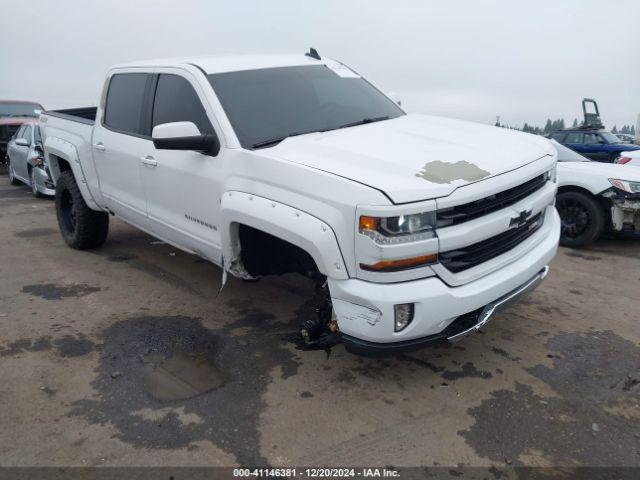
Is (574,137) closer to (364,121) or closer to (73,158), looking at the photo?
(364,121)

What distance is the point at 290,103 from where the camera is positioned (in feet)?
12.9

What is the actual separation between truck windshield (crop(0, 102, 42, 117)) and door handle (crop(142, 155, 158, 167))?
516 inches

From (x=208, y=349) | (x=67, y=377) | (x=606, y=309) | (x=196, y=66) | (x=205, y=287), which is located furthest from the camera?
(x=205, y=287)

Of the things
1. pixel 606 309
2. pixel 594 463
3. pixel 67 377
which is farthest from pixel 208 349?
pixel 606 309

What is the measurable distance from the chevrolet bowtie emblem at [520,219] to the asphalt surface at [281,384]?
0.93 metres

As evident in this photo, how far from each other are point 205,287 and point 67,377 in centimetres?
171

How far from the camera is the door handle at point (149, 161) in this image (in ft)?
13.7

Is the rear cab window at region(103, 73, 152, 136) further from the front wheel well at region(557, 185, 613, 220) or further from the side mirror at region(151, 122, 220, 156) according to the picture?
the front wheel well at region(557, 185, 613, 220)

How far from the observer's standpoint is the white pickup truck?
2723mm

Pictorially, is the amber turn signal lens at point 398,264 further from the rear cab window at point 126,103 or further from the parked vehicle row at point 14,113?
the parked vehicle row at point 14,113

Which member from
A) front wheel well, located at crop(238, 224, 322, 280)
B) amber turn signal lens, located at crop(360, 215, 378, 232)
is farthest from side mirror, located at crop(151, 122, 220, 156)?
amber turn signal lens, located at crop(360, 215, 378, 232)

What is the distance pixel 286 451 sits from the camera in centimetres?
267

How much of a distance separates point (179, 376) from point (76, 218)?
324cm

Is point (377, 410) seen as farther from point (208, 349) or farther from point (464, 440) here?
point (208, 349)
